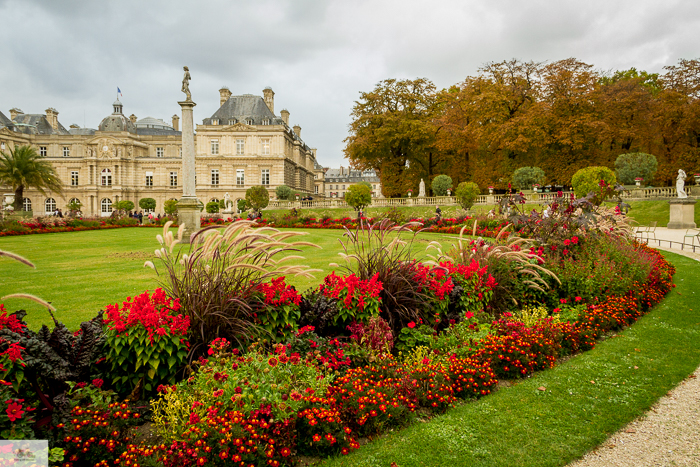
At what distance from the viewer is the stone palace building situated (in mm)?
Answer: 56281

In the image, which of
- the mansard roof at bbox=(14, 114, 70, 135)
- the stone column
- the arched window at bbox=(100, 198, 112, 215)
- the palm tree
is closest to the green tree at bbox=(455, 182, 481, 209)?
the stone column

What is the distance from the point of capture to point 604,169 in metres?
27.0

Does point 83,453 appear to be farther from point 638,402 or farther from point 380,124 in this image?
point 380,124

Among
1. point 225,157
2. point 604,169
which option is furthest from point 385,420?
point 225,157

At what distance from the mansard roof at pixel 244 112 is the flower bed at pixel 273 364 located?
55.3 m

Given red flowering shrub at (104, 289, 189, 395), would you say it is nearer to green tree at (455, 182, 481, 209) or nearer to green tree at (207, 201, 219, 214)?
green tree at (455, 182, 481, 209)

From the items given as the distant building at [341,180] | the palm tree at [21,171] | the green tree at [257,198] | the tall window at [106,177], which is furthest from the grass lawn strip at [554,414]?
the distant building at [341,180]

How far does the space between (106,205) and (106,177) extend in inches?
173

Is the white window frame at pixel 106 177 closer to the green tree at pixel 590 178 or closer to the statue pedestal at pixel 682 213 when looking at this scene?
the green tree at pixel 590 178

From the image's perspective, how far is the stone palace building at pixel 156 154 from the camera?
2216 inches

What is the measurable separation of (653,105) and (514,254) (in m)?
38.3

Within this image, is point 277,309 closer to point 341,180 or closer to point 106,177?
point 106,177

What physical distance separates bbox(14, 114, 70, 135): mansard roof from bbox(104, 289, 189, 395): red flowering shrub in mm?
82842

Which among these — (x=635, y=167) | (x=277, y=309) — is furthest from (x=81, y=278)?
(x=635, y=167)
